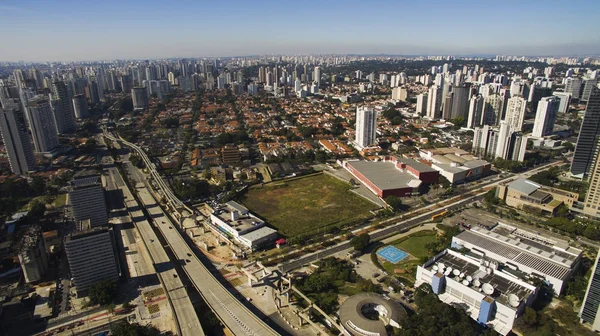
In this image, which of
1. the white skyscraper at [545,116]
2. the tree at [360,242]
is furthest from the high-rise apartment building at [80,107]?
the white skyscraper at [545,116]

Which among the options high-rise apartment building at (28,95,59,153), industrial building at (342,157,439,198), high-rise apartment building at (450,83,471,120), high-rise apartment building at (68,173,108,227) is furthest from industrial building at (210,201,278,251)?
high-rise apartment building at (450,83,471,120)

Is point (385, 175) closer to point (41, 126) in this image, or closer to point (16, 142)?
point (16, 142)

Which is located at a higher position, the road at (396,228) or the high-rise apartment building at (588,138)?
the high-rise apartment building at (588,138)

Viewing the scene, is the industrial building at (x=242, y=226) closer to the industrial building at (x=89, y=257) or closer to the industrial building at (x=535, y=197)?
the industrial building at (x=89, y=257)

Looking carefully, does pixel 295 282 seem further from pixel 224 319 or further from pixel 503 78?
pixel 503 78

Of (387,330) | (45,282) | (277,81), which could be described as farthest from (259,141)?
(277,81)

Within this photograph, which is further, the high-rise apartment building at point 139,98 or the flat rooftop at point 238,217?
the high-rise apartment building at point 139,98
